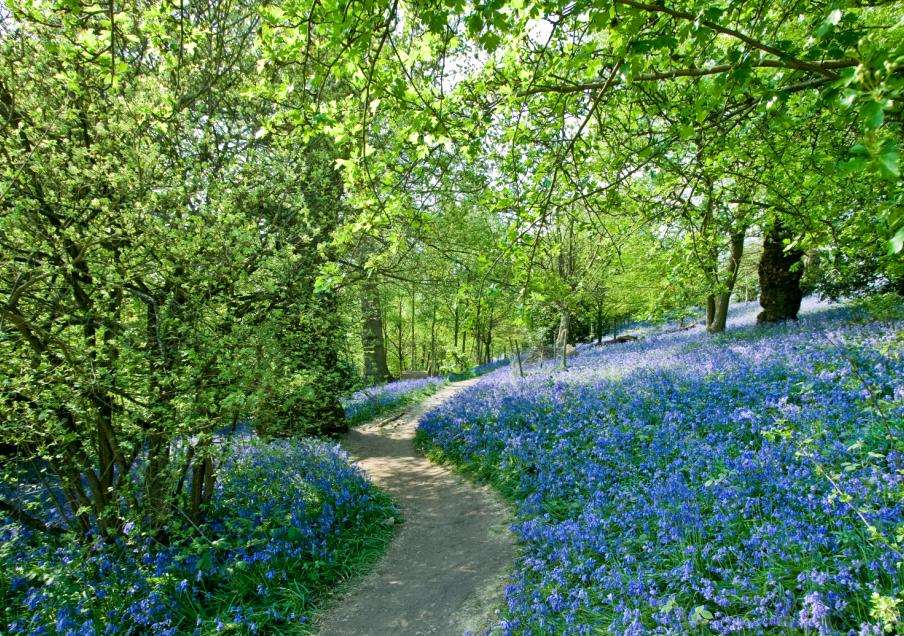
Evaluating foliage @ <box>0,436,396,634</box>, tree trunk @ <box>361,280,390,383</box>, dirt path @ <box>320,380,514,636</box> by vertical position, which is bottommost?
dirt path @ <box>320,380,514,636</box>

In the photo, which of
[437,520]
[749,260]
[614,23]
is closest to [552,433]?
[437,520]

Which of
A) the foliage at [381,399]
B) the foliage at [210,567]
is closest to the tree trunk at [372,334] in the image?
the foliage at [381,399]

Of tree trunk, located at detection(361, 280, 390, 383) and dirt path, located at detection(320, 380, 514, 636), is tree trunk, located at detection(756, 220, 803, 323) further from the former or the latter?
tree trunk, located at detection(361, 280, 390, 383)

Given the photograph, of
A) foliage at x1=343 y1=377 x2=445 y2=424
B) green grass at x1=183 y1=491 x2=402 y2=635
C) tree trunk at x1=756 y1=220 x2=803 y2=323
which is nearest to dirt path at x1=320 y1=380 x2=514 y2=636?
green grass at x1=183 y1=491 x2=402 y2=635

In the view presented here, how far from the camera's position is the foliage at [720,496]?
3475mm

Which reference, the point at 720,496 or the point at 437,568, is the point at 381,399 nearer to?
the point at 437,568

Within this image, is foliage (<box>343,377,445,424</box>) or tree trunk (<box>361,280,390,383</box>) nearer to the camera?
tree trunk (<box>361,280,390,383</box>)

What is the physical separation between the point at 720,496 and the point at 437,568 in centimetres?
359

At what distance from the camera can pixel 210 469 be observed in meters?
6.46

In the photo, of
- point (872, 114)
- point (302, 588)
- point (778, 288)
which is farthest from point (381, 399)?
point (872, 114)

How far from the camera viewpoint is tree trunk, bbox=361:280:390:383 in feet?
38.7

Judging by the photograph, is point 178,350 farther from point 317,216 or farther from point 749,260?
point 749,260

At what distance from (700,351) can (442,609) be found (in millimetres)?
9375

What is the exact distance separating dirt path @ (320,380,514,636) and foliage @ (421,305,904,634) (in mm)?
426
